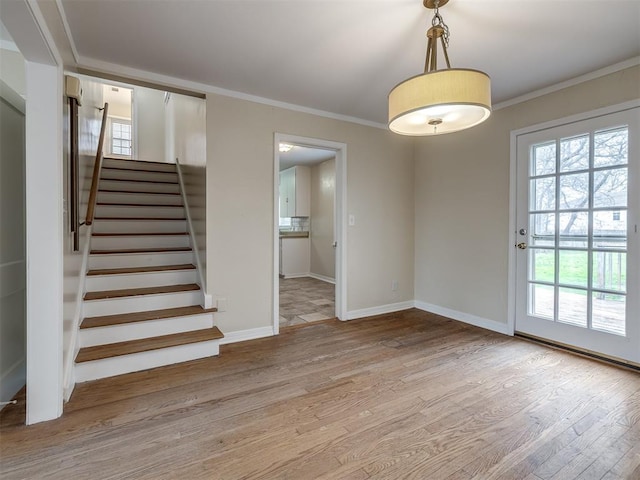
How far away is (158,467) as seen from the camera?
1.42 m

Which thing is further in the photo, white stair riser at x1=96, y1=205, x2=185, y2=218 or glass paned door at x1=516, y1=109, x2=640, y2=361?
white stair riser at x1=96, y1=205, x2=185, y2=218

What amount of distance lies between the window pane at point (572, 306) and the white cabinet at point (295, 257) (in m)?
4.71

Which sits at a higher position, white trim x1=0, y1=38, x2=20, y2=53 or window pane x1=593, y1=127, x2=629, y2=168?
white trim x1=0, y1=38, x2=20, y2=53

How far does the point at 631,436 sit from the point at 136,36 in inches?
148

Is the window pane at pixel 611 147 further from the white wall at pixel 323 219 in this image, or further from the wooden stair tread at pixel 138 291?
the white wall at pixel 323 219

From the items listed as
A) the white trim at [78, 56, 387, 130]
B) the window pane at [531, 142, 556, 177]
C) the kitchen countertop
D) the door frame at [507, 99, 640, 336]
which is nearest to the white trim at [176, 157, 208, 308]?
the white trim at [78, 56, 387, 130]

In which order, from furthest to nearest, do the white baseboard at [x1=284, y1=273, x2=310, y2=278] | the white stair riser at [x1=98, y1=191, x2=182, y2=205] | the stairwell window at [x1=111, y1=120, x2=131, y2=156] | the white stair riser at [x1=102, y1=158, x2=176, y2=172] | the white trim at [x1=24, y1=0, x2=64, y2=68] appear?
1. the white baseboard at [x1=284, y1=273, x2=310, y2=278]
2. the stairwell window at [x1=111, y1=120, x2=131, y2=156]
3. the white stair riser at [x1=102, y1=158, x2=176, y2=172]
4. the white stair riser at [x1=98, y1=191, x2=182, y2=205]
5. the white trim at [x1=24, y1=0, x2=64, y2=68]

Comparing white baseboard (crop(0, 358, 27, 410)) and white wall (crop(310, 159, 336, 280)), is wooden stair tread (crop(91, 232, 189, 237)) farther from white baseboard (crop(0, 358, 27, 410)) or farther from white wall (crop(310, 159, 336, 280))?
white wall (crop(310, 159, 336, 280))

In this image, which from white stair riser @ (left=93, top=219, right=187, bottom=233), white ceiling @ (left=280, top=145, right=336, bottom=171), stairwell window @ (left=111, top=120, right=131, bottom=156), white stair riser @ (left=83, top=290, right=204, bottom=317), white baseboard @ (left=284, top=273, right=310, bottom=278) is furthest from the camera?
white baseboard @ (left=284, top=273, right=310, bottom=278)

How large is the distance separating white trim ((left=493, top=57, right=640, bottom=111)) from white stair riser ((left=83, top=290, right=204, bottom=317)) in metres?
3.58

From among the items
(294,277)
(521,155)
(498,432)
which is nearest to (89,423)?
(498,432)

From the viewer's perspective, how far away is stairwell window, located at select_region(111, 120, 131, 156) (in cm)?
651

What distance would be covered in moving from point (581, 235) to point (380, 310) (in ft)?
7.11

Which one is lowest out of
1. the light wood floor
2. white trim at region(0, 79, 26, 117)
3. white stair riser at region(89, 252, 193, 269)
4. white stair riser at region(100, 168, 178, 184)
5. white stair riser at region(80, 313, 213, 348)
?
the light wood floor
